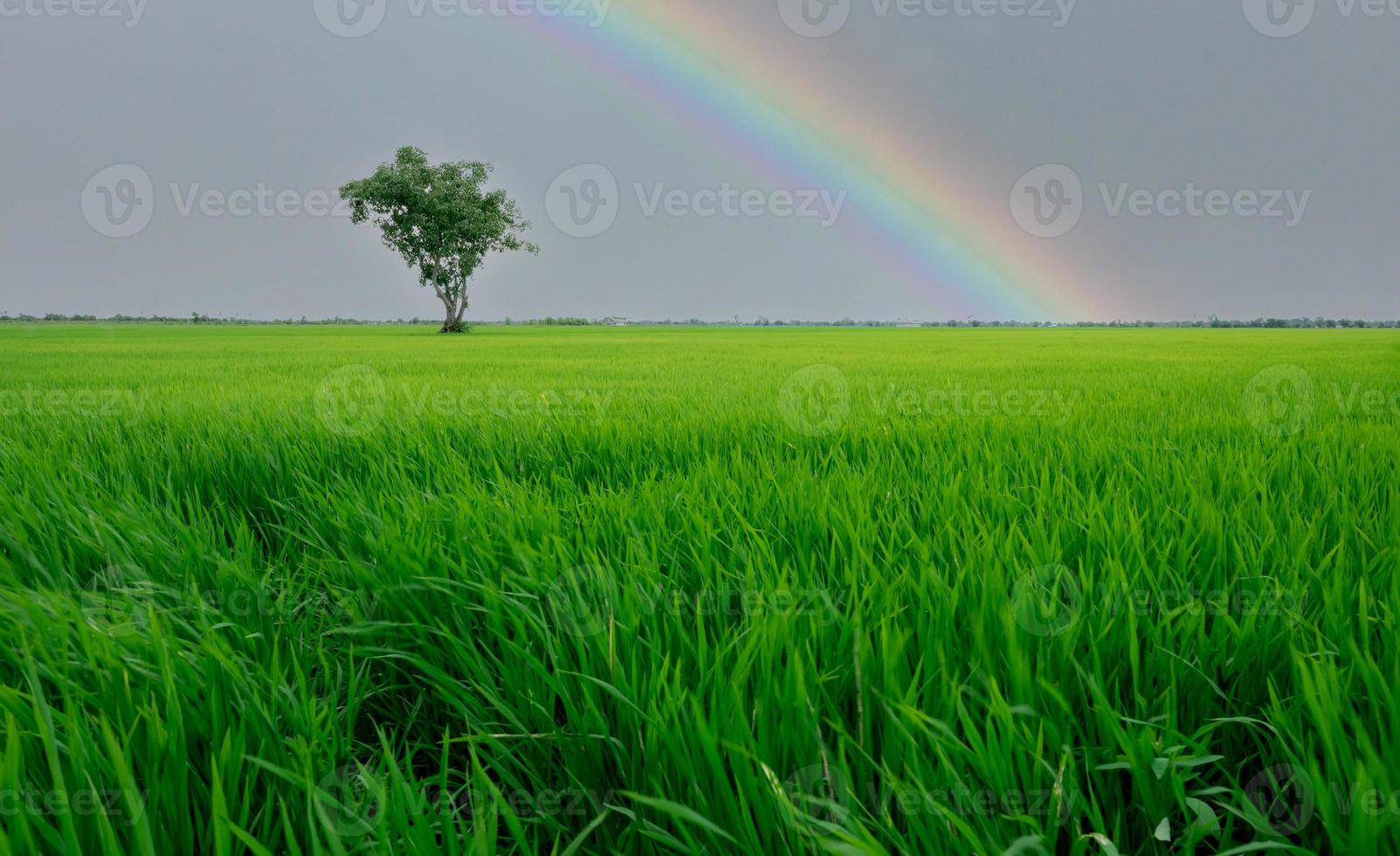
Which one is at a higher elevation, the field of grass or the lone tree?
the lone tree

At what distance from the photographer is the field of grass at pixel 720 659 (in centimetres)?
72

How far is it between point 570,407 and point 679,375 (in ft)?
9.81

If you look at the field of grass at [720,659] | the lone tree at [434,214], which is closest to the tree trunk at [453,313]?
the lone tree at [434,214]

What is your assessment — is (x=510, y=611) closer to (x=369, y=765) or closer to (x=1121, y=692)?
(x=369, y=765)

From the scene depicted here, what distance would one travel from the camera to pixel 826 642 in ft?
3.22

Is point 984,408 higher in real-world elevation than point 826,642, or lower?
higher

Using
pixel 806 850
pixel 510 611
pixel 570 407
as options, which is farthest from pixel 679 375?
pixel 806 850

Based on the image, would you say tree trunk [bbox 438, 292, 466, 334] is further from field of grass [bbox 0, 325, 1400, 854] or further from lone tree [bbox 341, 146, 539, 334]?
field of grass [bbox 0, 325, 1400, 854]

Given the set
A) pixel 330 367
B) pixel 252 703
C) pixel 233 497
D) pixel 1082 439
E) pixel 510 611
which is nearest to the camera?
pixel 252 703

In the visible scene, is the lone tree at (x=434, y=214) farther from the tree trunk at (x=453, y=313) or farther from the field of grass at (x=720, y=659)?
the field of grass at (x=720, y=659)

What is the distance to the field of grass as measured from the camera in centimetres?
72

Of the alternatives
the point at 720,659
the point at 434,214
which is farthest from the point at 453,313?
the point at 720,659

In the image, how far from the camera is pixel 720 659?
87cm

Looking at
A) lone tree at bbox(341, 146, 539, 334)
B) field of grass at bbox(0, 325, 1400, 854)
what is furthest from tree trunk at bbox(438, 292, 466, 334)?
field of grass at bbox(0, 325, 1400, 854)
